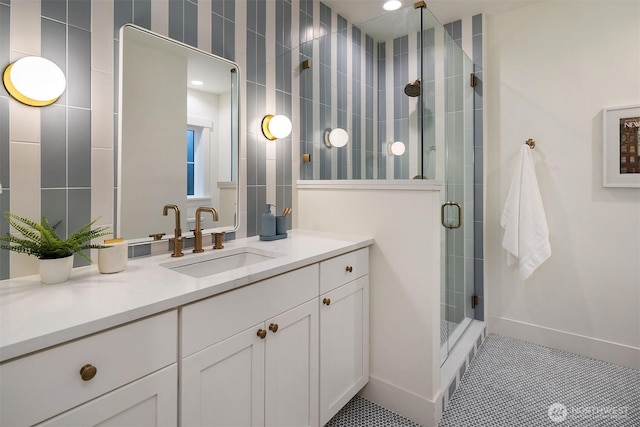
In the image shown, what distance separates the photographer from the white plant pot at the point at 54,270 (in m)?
1.08

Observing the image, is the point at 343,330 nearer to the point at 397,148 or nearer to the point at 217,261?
the point at 217,261

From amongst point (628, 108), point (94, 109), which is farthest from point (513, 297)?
point (94, 109)

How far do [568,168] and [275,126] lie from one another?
6.82 feet

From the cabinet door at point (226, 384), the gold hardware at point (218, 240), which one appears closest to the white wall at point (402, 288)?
the gold hardware at point (218, 240)

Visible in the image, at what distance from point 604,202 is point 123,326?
2841mm

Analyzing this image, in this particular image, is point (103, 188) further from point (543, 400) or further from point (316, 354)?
point (543, 400)

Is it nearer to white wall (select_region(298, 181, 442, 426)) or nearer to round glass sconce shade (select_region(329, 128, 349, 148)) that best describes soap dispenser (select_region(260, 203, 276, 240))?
white wall (select_region(298, 181, 442, 426))

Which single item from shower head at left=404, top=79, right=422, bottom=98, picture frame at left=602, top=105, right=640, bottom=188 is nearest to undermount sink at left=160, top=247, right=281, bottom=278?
shower head at left=404, top=79, right=422, bottom=98

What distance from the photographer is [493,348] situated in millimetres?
2494

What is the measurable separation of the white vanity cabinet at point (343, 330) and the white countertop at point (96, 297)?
19cm

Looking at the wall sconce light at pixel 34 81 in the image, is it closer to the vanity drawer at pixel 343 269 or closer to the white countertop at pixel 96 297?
the white countertop at pixel 96 297

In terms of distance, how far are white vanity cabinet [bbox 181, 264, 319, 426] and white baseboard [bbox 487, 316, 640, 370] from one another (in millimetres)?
1899

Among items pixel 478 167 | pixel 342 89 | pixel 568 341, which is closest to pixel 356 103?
pixel 342 89

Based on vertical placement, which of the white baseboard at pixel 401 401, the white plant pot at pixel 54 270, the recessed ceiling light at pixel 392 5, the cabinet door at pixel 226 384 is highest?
the recessed ceiling light at pixel 392 5
